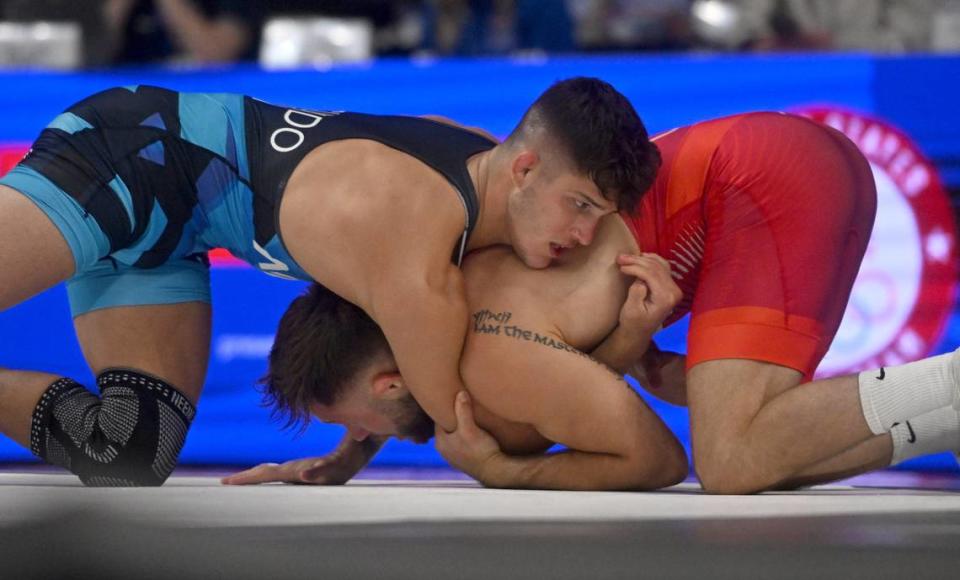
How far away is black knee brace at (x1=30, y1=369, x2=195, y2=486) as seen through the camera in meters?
1.95

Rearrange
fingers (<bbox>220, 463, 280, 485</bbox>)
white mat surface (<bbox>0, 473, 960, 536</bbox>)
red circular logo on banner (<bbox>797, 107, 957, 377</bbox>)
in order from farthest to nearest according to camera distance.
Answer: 1. red circular logo on banner (<bbox>797, 107, 957, 377</bbox>)
2. fingers (<bbox>220, 463, 280, 485</bbox>)
3. white mat surface (<bbox>0, 473, 960, 536</bbox>)

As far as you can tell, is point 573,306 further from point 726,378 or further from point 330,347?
point 330,347

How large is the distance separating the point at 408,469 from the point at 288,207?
4.61ft

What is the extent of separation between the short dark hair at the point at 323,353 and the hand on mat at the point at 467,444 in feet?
0.58

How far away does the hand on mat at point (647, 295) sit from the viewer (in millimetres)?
1870

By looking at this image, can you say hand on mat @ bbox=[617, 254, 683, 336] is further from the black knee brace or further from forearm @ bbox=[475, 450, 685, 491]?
the black knee brace

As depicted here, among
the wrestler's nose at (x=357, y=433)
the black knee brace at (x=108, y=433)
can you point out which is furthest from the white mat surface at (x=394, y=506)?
the black knee brace at (x=108, y=433)

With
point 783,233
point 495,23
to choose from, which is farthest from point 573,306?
point 495,23

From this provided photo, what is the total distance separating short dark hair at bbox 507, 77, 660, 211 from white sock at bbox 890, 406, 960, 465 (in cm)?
55

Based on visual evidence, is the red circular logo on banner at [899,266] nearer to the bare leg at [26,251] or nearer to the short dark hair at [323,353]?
the short dark hair at [323,353]

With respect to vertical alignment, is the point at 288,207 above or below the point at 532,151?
below

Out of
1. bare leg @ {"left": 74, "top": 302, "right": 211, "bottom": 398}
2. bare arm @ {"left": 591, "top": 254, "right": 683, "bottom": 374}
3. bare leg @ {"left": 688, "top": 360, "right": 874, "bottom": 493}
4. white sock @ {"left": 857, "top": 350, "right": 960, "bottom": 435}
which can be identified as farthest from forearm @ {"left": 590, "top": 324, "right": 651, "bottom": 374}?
bare leg @ {"left": 74, "top": 302, "right": 211, "bottom": 398}

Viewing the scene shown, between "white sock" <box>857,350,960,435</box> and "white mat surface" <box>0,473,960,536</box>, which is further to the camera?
"white sock" <box>857,350,960,435</box>

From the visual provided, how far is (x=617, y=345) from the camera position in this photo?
1.94 metres
